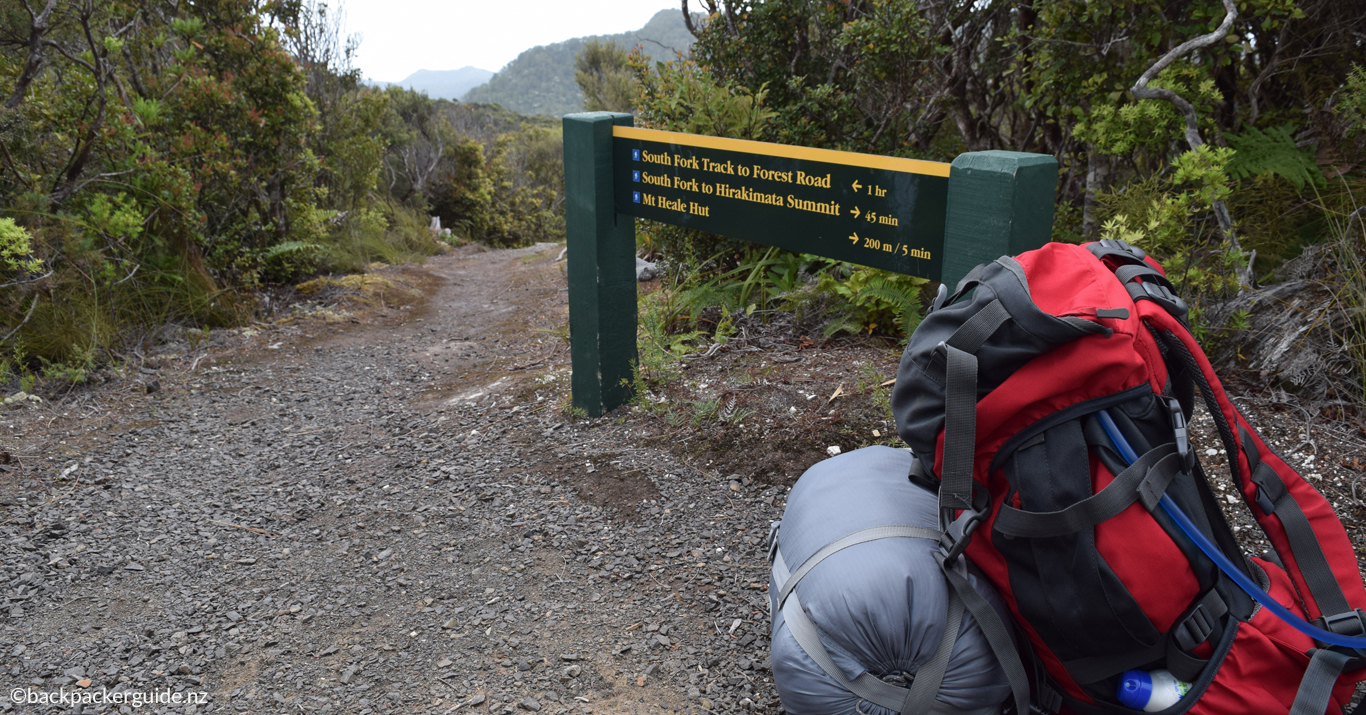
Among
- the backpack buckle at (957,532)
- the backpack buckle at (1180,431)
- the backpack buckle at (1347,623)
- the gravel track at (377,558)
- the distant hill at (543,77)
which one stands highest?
the distant hill at (543,77)

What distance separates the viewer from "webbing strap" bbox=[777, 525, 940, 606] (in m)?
1.88

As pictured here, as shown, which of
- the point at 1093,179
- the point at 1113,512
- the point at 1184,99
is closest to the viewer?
the point at 1113,512

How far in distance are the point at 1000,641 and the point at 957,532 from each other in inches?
10.2

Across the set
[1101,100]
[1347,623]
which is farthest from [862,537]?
→ [1101,100]

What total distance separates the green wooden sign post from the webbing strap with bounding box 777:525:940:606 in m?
0.93

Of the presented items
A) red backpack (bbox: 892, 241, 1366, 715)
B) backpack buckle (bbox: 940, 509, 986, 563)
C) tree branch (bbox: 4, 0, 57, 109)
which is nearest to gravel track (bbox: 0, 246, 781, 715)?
backpack buckle (bbox: 940, 509, 986, 563)

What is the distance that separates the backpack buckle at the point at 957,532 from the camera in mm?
1715

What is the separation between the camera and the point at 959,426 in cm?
166

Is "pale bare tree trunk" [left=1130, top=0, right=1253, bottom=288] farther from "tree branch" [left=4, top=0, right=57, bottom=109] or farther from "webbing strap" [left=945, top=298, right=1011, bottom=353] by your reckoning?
"tree branch" [left=4, top=0, right=57, bottom=109]

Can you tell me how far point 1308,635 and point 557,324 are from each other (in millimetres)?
5710

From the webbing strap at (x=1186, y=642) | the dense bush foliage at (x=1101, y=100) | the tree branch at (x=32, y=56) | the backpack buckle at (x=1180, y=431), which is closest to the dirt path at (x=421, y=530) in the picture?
the webbing strap at (x=1186, y=642)

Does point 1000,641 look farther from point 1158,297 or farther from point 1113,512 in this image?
point 1158,297

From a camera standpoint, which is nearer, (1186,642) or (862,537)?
(1186,642)

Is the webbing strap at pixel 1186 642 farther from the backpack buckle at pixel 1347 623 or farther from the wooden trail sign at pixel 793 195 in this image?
the wooden trail sign at pixel 793 195
